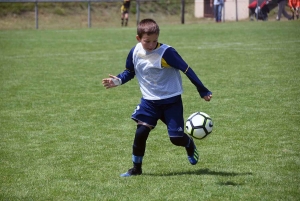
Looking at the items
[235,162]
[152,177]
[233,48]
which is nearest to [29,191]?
[152,177]

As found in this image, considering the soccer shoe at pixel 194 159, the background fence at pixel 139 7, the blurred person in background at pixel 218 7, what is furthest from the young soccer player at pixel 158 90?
the background fence at pixel 139 7

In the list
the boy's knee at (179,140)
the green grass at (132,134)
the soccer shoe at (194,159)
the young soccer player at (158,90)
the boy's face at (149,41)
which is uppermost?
the boy's face at (149,41)

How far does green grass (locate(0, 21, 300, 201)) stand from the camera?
18.4ft

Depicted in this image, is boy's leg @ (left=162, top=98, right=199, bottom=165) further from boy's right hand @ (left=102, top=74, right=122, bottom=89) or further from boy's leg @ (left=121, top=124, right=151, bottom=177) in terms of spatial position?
boy's right hand @ (left=102, top=74, right=122, bottom=89)

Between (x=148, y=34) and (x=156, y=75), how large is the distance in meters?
0.47

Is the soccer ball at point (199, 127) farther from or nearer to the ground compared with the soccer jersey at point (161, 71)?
nearer to the ground

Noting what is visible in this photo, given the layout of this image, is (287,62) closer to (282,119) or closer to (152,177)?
(282,119)

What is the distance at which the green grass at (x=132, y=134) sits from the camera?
5594mm

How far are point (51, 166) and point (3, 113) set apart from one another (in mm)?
3790

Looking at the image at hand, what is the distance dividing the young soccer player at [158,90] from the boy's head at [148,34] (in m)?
0.01

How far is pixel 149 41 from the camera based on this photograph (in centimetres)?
590

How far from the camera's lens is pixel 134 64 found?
6227 millimetres

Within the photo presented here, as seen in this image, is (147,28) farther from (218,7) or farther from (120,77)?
(218,7)

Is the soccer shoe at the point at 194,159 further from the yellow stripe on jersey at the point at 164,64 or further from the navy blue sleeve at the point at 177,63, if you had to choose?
the yellow stripe on jersey at the point at 164,64
